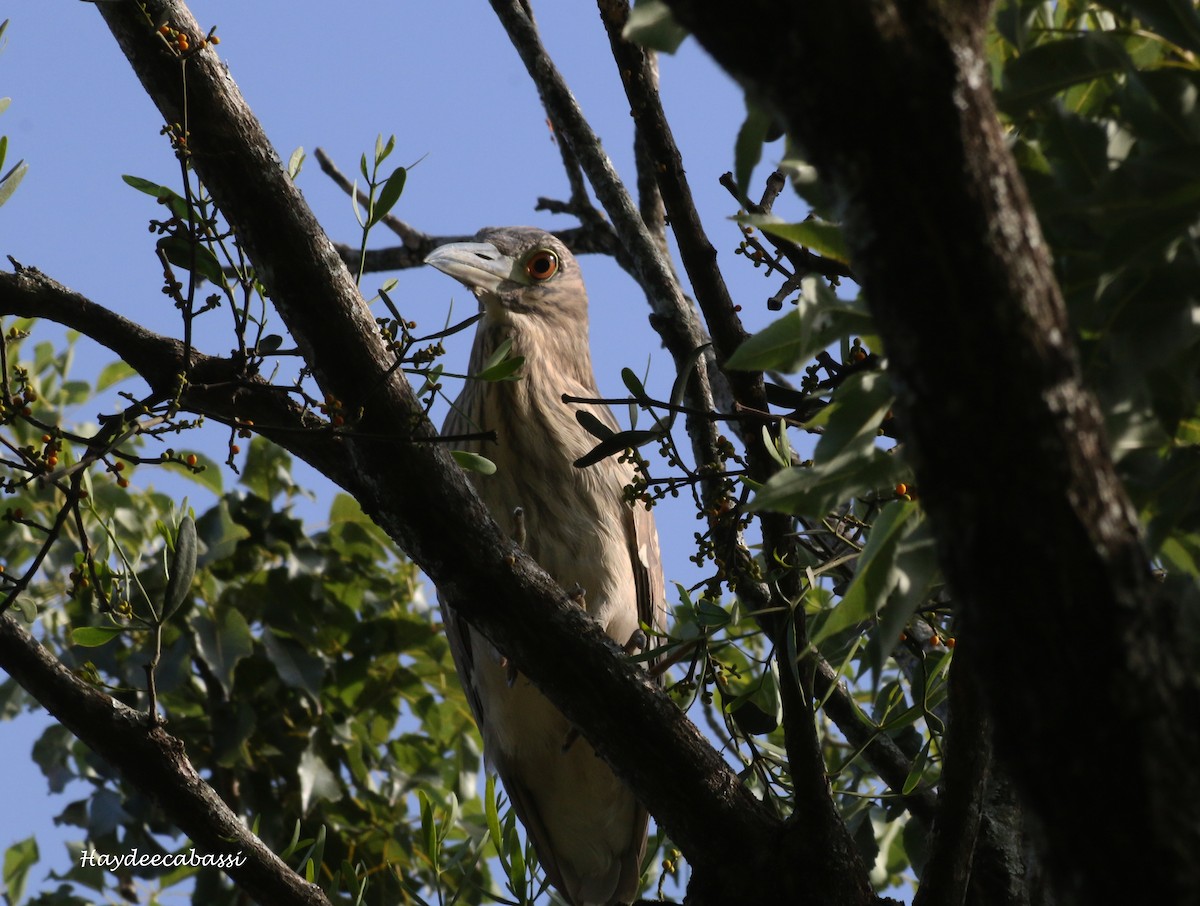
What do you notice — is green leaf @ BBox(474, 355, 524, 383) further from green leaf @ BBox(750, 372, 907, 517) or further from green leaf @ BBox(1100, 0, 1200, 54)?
green leaf @ BBox(1100, 0, 1200, 54)

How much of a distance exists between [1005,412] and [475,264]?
12.5 feet

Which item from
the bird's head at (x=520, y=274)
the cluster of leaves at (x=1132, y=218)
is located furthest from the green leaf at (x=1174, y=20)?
the bird's head at (x=520, y=274)

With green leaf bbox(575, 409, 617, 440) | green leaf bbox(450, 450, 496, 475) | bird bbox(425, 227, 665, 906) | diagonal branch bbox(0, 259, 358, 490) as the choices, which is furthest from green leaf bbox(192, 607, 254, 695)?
green leaf bbox(575, 409, 617, 440)

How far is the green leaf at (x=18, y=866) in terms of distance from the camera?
3949 millimetres

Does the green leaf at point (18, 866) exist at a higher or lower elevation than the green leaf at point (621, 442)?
lower

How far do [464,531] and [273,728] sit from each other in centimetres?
199

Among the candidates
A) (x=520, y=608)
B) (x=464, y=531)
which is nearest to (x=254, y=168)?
(x=464, y=531)

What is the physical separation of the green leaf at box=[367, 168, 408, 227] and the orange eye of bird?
2.57 meters

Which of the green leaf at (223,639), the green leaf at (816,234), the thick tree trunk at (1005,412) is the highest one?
the green leaf at (223,639)

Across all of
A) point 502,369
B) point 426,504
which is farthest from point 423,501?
point 502,369

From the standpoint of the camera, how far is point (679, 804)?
232 centimetres

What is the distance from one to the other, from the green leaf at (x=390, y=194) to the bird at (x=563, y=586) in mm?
1642

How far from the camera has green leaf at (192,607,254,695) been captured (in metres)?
3.74

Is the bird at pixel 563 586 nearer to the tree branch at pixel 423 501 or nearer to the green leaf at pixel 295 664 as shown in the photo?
the green leaf at pixel 295 664
